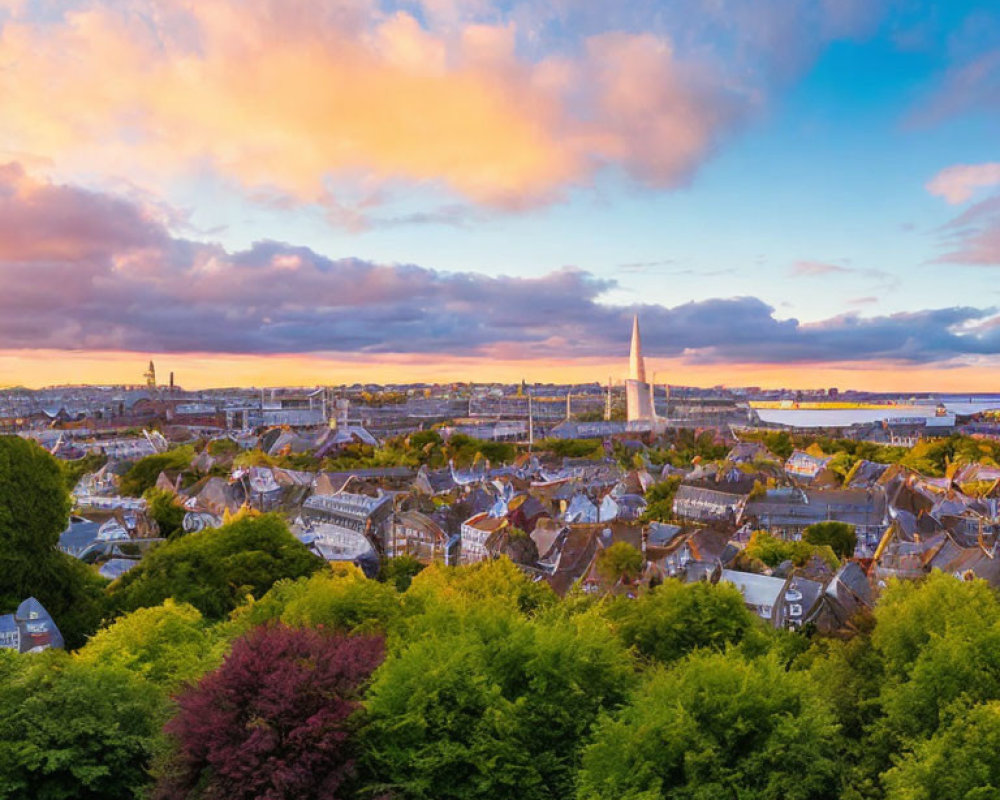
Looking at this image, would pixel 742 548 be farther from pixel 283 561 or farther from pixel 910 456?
pixel 910 456

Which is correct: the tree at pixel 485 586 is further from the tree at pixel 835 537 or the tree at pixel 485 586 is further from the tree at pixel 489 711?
the tree at pixel 835 537

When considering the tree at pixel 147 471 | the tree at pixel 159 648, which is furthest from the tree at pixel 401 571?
the tree at pixel 147 471

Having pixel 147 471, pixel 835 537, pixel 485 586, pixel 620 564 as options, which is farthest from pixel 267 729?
pixel 147 471

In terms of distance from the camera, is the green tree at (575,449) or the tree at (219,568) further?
the green tree at (575,449)

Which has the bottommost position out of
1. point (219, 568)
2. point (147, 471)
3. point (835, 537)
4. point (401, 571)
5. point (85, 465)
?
point (401, 571)

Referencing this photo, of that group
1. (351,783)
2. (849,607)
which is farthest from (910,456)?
(351,783)

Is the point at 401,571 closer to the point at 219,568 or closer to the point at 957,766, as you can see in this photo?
the point at 219,568
